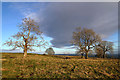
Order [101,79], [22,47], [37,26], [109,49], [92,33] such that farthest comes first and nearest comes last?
[109,49] → [92,33] → [37,26] → [22,47] → [101,79]

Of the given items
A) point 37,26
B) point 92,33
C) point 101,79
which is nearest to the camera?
point 101,79

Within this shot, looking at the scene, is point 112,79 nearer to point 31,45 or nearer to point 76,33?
point 31,45

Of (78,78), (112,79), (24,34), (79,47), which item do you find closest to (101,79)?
(112,79)

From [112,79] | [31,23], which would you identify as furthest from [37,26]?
[112,79]

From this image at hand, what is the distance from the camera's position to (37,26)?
75.2 ft

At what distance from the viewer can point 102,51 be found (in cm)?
4656

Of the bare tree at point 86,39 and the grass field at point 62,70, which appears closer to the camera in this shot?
the grass field at point 62,70

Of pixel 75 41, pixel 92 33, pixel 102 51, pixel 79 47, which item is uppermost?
pixel 92 33

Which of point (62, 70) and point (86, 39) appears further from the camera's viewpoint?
point (86, 39)

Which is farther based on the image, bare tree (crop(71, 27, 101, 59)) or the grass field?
bare tree (crop(71, 27, 101, 59))

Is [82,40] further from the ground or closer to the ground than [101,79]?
further from the ground

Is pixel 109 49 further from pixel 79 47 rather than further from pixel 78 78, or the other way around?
pixel 78 78

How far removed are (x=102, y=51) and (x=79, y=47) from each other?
25081mm

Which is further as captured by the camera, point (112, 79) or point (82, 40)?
point (82, 40)
